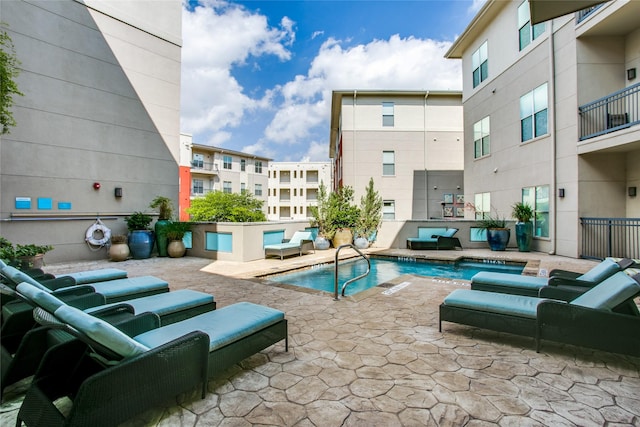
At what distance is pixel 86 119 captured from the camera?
8.84 meters

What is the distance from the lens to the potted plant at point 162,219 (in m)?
9.34

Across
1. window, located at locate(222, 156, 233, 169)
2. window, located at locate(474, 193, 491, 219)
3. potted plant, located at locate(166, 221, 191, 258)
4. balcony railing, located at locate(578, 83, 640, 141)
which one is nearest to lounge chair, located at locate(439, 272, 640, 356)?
balcony railing, located at locate(578, 83, 640, 141)

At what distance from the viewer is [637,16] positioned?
762 centimetres

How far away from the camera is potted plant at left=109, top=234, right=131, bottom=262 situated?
27.9 ft

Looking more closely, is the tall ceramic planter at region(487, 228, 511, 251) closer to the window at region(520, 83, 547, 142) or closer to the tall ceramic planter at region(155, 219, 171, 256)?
the window at region(520, 83, 547, 142)

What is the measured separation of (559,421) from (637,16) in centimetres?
1043

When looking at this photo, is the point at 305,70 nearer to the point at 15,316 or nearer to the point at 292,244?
the point at 292,244

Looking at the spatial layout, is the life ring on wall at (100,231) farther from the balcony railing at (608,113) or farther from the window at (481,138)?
the window at (481,138)

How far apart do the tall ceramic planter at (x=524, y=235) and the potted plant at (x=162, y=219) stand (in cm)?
1101

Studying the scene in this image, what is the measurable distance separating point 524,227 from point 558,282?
692 cm

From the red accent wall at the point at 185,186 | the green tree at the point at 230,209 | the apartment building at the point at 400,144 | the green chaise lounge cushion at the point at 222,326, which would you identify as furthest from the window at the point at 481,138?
the red accent wall at the point at 185,186

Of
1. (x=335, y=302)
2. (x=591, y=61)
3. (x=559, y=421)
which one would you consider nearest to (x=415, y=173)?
(x=591, y=61)

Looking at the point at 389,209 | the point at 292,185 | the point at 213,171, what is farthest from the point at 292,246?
the point at 292,185

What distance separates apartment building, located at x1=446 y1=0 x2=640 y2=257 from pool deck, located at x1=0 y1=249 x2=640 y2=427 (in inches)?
284
